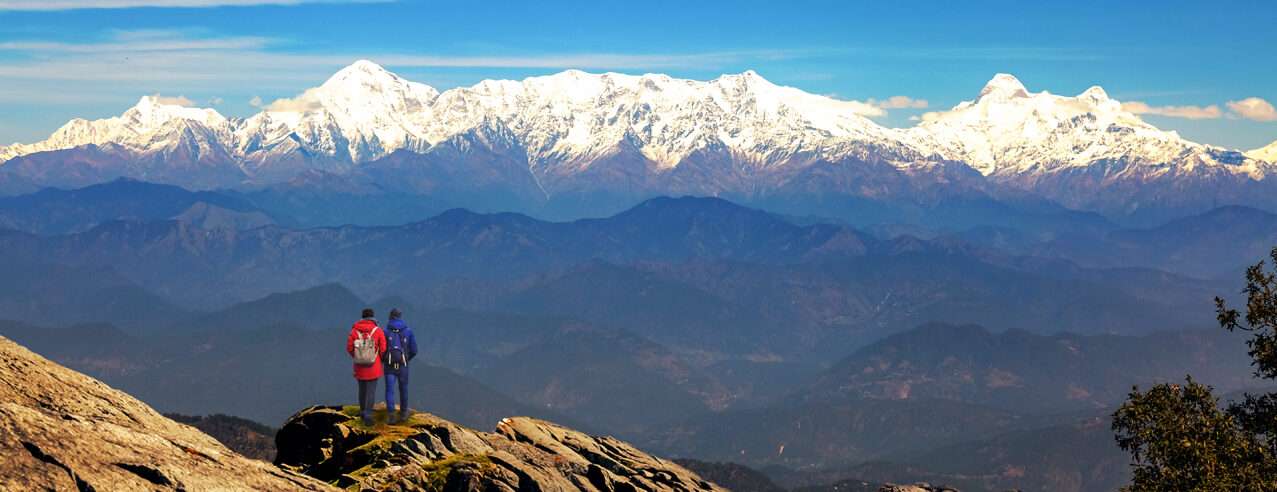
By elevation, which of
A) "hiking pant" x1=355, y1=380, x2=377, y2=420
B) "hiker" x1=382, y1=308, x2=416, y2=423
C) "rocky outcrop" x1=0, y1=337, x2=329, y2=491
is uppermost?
"hiker" x1=382, y1=308, x2=416, y2=423

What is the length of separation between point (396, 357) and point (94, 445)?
22731 millimetres

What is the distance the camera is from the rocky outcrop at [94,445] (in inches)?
1268

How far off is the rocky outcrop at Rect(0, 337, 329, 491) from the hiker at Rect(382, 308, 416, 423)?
41.1ft

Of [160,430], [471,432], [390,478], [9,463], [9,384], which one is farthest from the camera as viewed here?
[471,432]

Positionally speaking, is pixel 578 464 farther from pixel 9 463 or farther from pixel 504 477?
pixel 9 463

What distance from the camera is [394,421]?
57.1 metres

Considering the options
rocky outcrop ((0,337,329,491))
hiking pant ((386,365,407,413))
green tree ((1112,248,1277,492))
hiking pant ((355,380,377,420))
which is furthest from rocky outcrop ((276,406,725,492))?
green tree ((1112,248,1277,492))

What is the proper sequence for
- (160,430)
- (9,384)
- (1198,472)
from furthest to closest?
(1198,472) < (160,430) < (9,384)

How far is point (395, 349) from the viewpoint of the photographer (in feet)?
188

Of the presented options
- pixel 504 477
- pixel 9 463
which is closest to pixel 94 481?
pixel 9 463

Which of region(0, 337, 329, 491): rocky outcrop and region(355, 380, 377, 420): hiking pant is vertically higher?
region(355, 380, 377, 420): hiking pant

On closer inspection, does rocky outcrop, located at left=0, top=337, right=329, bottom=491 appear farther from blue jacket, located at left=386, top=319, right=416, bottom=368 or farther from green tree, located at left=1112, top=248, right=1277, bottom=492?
green tree, located at left=1112, top=248, right=1277, bottom=492

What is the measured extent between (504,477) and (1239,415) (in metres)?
32.3

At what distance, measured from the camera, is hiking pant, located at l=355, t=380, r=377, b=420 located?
2220 inches
